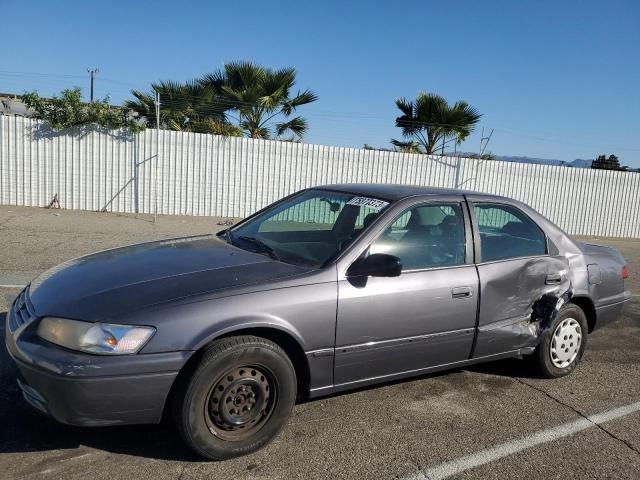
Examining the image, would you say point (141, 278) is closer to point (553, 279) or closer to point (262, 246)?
point (262, 246)

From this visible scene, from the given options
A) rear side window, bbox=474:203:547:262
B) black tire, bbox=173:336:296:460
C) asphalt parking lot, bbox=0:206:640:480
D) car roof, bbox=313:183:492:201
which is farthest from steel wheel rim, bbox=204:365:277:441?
rear side window, bbox=474:203:547:262

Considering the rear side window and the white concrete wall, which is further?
the white concrete wall

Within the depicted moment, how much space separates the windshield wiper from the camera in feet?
11.9

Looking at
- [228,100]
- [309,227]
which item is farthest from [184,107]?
[309,227]

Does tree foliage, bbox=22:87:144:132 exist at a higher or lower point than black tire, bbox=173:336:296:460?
higher

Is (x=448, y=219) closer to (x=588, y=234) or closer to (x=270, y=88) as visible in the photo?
(x=270, y=88)

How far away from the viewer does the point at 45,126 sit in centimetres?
1268

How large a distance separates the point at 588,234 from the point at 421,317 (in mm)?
15754

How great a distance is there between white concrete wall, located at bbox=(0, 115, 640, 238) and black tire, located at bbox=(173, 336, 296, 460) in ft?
36.7

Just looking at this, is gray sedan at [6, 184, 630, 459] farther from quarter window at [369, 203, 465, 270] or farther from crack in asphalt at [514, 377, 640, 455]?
crack in asphalt at [514, 377, 640, 455]

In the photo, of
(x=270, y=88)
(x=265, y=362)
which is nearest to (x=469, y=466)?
(x=265, y=362)

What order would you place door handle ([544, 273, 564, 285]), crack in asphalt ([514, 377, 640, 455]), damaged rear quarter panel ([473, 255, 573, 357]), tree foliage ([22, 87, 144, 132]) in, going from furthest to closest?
tree foliage ([22, 87, 144, 132]) → door handle ([544, 273, 564, 285]) → damaged rear quarter panel ([473, 255, 573, 357]) → crack in asphalt ([514, 377, 640, 455])

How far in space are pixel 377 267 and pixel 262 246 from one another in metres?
0.95

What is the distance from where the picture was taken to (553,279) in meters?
4.37
